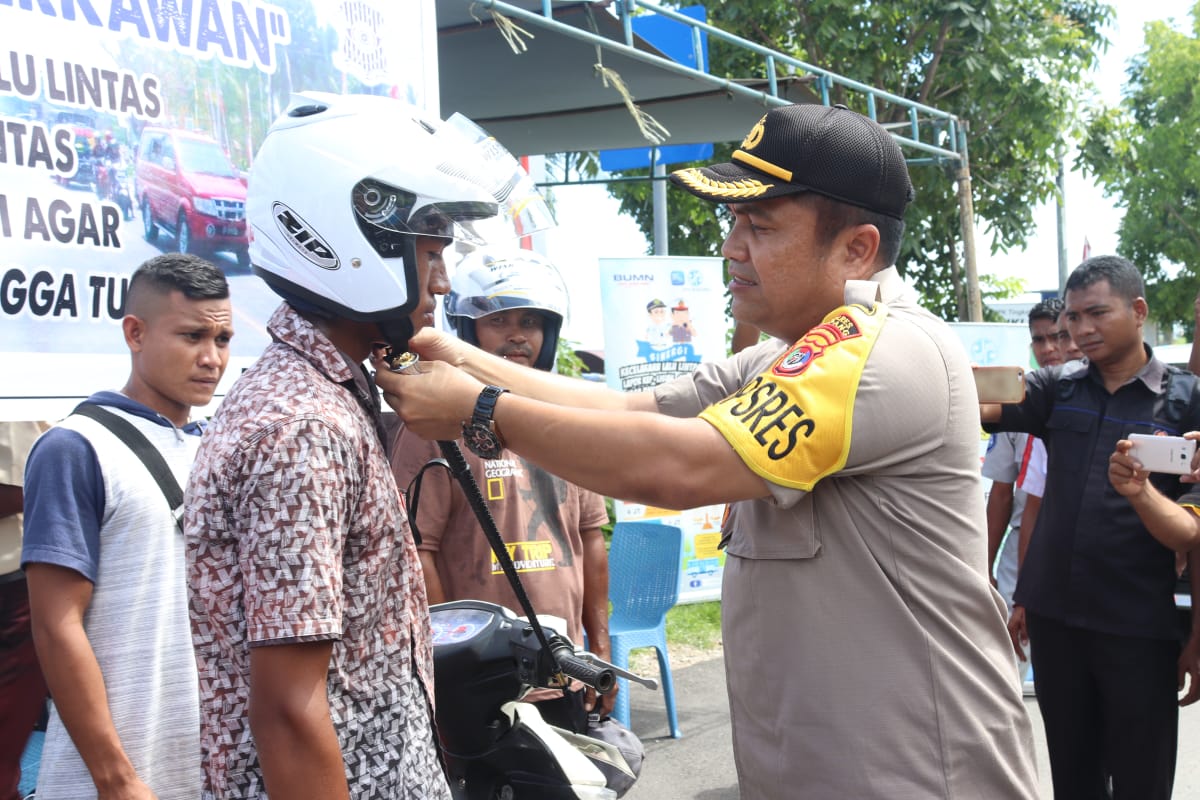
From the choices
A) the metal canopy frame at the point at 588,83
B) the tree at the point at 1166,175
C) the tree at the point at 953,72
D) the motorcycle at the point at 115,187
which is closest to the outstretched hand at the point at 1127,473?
the motorcycle at the point at 115,187

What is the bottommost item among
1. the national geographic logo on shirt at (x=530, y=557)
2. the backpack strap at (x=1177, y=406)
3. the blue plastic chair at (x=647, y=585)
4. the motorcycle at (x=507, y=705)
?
the blue plastic chair at (x=647, y=585)

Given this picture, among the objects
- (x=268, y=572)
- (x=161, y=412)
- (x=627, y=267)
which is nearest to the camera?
(x=268, y=572)

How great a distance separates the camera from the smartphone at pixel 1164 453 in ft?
10.7

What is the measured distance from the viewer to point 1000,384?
3000 millimetres

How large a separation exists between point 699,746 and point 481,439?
407 cm

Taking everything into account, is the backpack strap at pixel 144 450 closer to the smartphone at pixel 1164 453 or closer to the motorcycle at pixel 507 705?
the motorcycle at pixel 507 705

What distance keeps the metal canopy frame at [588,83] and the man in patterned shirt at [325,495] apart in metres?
3.47

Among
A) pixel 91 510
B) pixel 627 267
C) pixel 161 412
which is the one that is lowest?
pixel 91 510

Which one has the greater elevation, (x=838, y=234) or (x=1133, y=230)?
(x=1133, y=230)

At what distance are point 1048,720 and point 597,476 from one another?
267cm

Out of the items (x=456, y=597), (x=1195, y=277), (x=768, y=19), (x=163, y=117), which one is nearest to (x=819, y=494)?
(x=456, y=597)

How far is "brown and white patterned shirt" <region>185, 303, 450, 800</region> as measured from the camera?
150cm

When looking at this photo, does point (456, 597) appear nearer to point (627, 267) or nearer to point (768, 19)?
point (627, 267)

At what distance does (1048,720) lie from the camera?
12.4 ft
